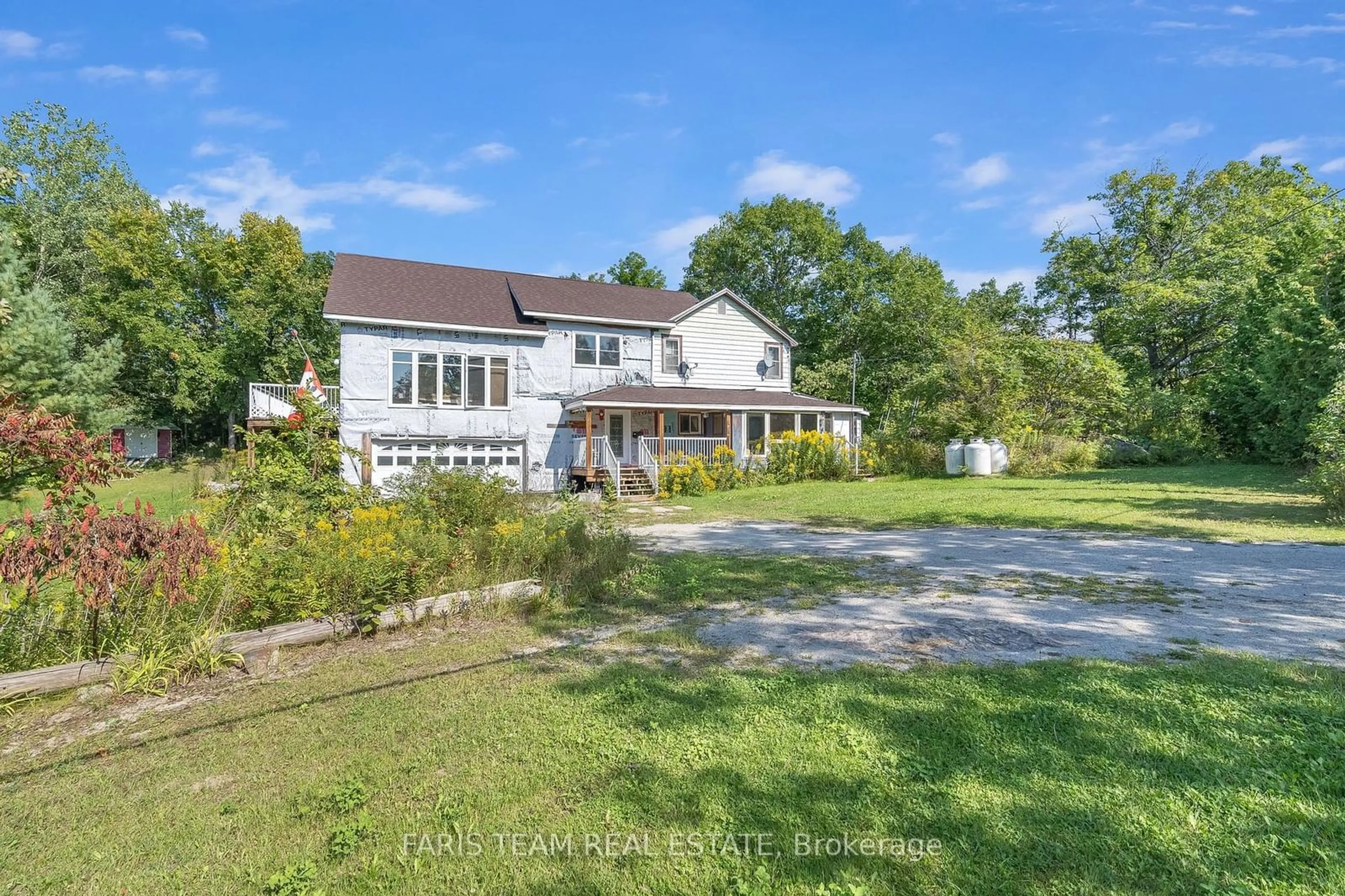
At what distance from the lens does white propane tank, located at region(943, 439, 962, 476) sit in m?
18.2

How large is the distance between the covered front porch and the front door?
0.9 inches

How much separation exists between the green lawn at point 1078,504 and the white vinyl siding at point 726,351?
5.64 metres

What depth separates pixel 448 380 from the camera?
17984 millimetres

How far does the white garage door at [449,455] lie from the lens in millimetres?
17078

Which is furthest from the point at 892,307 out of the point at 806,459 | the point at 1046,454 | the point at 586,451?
the point at 586,451

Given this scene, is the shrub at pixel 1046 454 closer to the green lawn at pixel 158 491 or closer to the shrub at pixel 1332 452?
the shrub at pixel 1332 452

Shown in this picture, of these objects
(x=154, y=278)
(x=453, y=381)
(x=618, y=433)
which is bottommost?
(x=618, y=433)

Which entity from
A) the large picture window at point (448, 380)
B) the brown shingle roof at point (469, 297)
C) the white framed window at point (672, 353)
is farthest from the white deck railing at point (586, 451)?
the white framed window at point (672, 353)

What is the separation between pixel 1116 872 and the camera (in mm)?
2010

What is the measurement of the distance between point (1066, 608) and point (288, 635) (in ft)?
20.2

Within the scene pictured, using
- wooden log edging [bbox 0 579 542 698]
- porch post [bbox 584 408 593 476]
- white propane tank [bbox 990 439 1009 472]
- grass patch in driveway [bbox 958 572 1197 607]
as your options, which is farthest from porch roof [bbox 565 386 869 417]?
grass patch in driveway [bbox 958 572 1197 607]

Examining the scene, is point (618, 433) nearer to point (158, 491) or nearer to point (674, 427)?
point (674, 427)

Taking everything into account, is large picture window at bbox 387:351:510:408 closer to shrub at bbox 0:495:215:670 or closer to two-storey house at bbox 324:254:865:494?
two-storey house at bbox 324:254:865:494

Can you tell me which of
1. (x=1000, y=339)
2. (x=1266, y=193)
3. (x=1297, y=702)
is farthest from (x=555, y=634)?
(x=1266, y=193)
